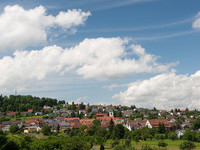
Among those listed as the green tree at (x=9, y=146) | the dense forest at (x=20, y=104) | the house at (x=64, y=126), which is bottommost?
the house at (x=64, y=126)

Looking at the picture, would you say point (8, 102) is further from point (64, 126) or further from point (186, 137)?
point (186, 137)

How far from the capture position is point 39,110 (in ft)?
560

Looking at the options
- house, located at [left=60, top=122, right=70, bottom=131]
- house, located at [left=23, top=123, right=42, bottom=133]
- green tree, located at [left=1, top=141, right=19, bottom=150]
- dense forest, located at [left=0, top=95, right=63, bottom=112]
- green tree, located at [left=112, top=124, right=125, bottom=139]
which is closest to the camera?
green tree, located at [left=1, top=141, right=19, bottom=150]

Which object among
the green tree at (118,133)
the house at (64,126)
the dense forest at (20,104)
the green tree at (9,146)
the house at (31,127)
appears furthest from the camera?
the dense forest at (20,104)

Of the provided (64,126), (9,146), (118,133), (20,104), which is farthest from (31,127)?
(9,146)

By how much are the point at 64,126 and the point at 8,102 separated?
85265mm

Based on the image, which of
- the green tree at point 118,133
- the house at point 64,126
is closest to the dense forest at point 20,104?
the house at point 64,126

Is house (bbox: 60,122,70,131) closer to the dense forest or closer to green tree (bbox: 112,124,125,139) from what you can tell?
green tree (bbox: 112,124,125,139)

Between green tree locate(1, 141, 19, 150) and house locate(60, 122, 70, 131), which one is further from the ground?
green tree locate(1, 141, 19, 150)

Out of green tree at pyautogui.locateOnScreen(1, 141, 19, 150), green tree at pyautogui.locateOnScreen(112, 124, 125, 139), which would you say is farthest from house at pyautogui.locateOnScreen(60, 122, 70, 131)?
green tree at pyautogui.locateOnScreen(1, 141, 19, 150)

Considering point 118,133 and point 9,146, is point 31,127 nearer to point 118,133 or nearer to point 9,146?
point 118,133

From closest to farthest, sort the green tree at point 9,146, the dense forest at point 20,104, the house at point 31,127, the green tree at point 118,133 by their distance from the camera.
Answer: the green tree at point 9,146 → the green tree at point 118,133 → the house at point 31,127 → the dense forest at point 20,104

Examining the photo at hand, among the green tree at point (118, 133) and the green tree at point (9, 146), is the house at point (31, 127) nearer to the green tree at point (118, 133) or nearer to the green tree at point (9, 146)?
the green tree at point (118, 133)

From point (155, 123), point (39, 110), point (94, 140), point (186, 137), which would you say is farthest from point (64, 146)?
point (39, 110)
